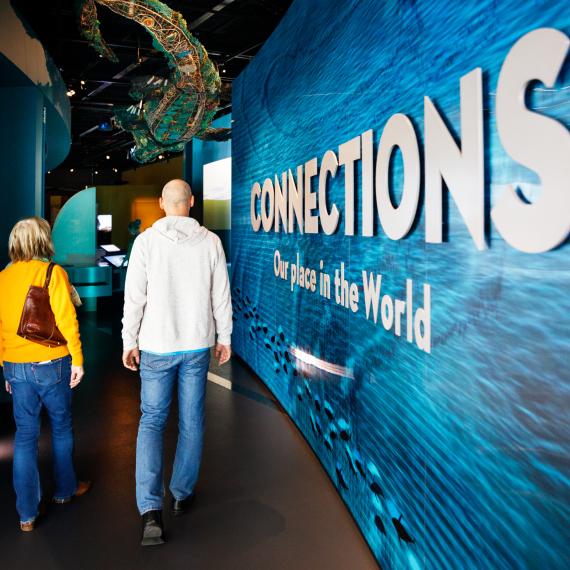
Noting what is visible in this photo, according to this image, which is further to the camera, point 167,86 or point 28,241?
point 167,86

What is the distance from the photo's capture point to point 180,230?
2.53 m

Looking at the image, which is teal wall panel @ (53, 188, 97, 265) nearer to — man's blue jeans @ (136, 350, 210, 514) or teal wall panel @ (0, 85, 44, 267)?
teal wall panel @ (0, 85, 44, 267)

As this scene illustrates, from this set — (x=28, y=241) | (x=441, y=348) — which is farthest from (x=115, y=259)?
(x=441, y=348)

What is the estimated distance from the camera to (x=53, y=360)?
98.2 inches

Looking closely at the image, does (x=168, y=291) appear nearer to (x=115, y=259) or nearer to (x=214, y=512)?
(x=214, y=512)

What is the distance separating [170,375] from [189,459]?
0.45m

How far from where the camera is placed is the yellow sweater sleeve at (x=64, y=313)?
2.49 meters

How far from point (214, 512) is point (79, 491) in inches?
29.0

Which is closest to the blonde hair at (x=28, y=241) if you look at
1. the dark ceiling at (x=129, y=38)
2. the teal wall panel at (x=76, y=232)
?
the dark ceiling at (x=129, y=38)

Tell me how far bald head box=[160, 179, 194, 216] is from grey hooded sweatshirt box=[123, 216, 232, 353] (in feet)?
0.19

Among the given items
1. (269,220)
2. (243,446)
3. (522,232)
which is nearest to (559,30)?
(522,232)

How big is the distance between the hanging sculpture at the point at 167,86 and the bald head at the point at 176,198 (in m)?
3.48

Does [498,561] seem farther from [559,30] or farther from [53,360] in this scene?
[53,360]

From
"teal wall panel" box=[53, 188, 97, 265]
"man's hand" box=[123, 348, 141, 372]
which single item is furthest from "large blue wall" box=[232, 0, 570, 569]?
"teal wall panel" box=[53, 188, 97, 265]
